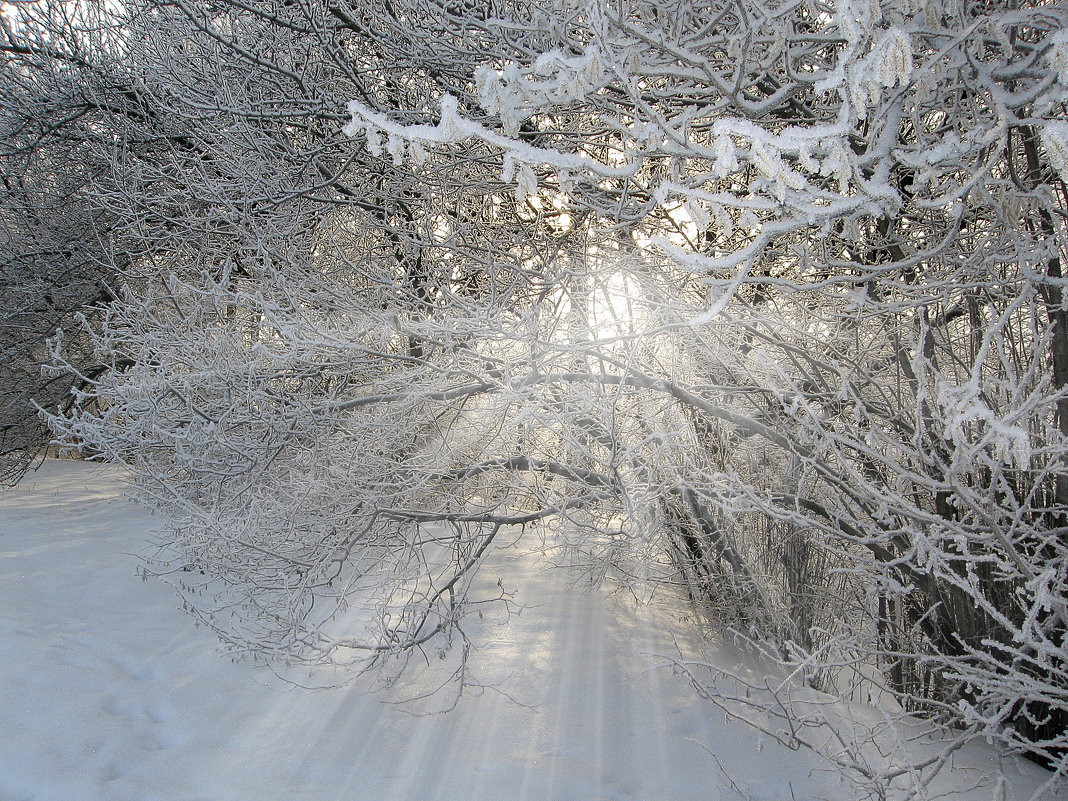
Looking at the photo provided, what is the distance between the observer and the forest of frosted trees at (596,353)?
2602mm

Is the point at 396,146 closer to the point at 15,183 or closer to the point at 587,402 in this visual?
the point at 587,402

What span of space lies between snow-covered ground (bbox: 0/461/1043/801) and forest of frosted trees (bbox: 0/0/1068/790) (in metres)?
0.34

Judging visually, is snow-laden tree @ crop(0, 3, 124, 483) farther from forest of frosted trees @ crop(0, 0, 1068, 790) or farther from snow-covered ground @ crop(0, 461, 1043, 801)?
snow-covered ground @ crop(0, 461, 1043, 801)

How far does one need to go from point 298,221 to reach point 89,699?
2.96 m

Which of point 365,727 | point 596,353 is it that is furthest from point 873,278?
point 365,727

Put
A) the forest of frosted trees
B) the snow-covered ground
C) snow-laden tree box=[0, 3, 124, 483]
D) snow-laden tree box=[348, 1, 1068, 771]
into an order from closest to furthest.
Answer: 1. snow-laden tree box=[348, 1, 1068, 771]
2. the forest of frosted trees
3. the snow-covered ground
4. snow-laden tree box=[0, 3, 124, 483]

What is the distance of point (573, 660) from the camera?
14.2 feet

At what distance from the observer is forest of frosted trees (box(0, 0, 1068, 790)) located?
2.60 m

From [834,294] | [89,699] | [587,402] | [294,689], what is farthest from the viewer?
[294,689]

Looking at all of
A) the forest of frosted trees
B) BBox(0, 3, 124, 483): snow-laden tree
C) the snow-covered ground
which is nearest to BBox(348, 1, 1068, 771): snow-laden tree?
the forest of frosted trees

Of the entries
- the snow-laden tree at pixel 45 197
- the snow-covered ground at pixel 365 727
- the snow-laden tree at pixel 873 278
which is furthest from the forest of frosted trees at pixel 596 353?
the snow-laden tree at pixel 45 197

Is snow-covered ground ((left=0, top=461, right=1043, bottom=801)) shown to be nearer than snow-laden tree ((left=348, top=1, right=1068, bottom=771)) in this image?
No

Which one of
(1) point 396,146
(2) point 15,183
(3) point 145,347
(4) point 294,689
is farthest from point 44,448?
(1) point 396,146

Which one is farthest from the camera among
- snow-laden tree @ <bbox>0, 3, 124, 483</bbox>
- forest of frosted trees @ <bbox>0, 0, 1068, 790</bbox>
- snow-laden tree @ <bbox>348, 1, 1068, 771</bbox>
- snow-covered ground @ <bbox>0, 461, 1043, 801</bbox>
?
snow-laden tree @ <bbox>0, 3, 124, 483</bbox>
